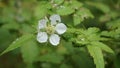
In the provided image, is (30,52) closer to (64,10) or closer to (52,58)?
(52,58)

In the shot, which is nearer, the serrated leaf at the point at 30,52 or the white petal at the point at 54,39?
the white petal at the point at 54,39

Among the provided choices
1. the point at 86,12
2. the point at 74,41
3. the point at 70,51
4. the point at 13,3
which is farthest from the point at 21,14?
the point at 74,41

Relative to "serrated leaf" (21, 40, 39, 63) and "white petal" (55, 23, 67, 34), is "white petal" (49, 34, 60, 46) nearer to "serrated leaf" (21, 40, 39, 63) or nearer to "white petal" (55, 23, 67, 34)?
"white petal" (55, 23, 67, 34)

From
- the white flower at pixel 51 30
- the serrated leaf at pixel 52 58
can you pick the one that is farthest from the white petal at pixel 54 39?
the serrated leaf at pixel 52 58

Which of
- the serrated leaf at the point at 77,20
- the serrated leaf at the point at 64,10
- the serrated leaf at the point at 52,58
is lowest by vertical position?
the serrated leaf at the point at 52,58

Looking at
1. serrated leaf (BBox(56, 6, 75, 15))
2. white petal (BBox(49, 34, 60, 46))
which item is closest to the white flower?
white petal (BBox(49, 34, 60, 46))

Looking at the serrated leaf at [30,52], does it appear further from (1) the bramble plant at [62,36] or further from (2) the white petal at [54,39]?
(2) the white petal at [54,39]

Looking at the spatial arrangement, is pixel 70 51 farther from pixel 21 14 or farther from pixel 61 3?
pixel 21 14
